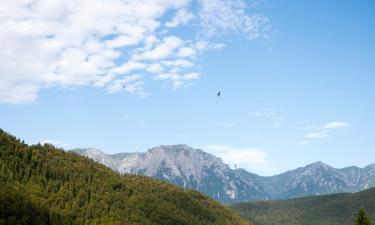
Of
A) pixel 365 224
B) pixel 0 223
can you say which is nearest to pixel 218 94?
pixel 365 224

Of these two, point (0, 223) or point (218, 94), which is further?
point (0, 223)

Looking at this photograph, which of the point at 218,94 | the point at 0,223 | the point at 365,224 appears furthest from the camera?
the point at 0,223

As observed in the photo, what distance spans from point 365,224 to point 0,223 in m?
148

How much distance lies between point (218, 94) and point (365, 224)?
51.8 m

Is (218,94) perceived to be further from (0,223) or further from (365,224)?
(0,223)

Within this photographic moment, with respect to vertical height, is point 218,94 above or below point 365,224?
above

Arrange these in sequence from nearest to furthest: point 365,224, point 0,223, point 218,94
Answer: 1. point 218,94
2. point 365,224
3. point 0,223

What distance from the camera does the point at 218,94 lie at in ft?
329

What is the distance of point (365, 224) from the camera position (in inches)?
4557

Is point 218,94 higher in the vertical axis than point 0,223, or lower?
higher

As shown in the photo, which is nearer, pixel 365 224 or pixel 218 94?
pixel 218 94
